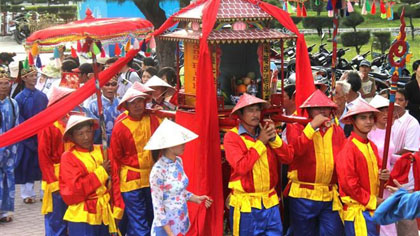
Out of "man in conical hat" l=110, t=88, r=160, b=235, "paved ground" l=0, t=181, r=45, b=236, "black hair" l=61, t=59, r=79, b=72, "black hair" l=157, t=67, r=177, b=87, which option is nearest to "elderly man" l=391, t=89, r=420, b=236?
"man in conical hat" l=110, t=88, r=160, b=235

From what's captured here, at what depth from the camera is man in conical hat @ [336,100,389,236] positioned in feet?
21.8

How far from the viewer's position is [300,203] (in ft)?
23.6

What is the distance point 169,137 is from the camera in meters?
6.35

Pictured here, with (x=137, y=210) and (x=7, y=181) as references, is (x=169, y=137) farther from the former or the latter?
(x=7, y=181)

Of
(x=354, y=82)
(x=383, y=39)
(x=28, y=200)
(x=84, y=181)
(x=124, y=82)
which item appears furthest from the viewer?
(x=383, y=39)

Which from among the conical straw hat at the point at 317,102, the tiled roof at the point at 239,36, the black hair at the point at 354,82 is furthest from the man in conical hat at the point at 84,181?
the black hair at the point at 354,82

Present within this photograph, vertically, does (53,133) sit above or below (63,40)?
below

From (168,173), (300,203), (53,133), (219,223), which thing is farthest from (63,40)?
(300,203)

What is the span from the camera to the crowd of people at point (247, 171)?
6598 mm

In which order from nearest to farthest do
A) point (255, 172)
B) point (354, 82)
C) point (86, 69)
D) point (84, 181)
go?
point (255, 172) < point (84, 181) < point (354, 82) < point (86, 69)

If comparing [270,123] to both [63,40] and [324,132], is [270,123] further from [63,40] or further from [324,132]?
[63,40]

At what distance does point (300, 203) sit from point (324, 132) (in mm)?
718

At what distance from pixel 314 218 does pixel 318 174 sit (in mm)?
459

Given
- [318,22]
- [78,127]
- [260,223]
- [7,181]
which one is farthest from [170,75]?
[318,22]
